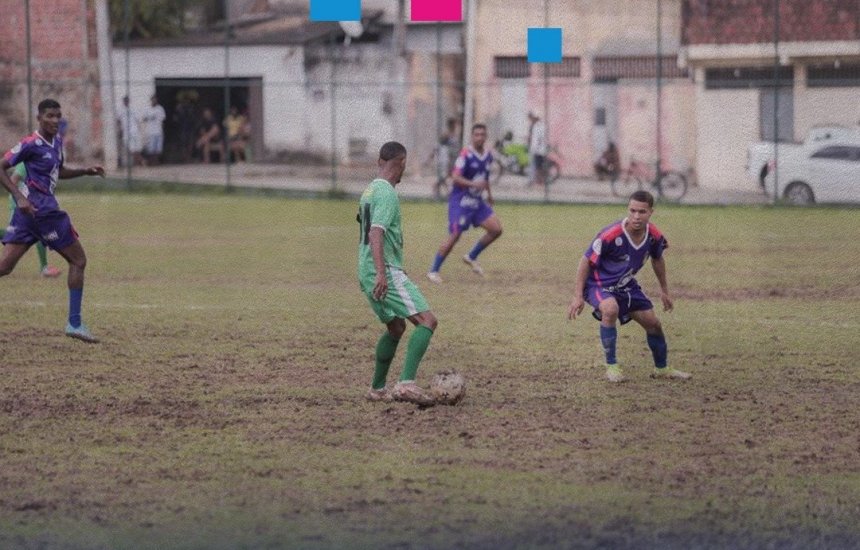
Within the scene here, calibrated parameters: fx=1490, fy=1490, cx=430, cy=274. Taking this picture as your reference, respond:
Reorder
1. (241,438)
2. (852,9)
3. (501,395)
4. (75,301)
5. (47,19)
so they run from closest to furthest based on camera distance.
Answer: (241,438) < (501,395) < (75,301) < (852,9) < (47,19)

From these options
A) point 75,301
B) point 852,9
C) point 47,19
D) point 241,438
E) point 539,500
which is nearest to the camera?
point 539,500

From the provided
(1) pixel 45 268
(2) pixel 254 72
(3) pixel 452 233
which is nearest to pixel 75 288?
(1) pixel 45 268

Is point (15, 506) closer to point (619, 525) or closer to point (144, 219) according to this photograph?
point (619, 525)

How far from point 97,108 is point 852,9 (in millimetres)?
18034

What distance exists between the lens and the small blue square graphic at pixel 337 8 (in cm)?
3234

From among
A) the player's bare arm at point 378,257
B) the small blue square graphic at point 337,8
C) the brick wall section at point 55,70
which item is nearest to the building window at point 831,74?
the small blue square graphic at point 337,8

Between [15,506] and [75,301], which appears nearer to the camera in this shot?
[15,506]

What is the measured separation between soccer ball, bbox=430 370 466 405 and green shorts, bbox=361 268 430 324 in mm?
528

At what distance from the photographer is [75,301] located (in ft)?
41.7

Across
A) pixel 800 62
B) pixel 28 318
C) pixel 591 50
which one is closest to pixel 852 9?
pixel 800 62

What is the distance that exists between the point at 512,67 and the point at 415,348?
29.0m

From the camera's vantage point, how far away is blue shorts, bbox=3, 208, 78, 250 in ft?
41.6

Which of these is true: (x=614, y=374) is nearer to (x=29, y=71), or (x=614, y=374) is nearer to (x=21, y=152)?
(x=21, y=152)

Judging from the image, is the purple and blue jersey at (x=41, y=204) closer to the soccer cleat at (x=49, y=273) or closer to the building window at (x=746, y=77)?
the soccer cleat at (x=49, y=273)
